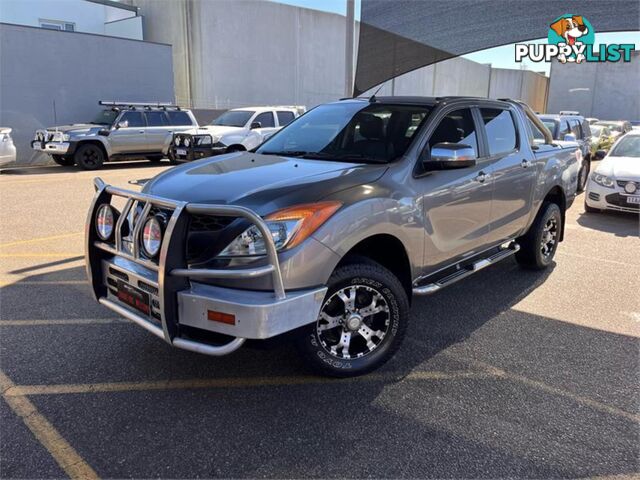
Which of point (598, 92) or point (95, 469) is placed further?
point (598, 92)

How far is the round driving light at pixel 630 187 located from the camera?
8.67m

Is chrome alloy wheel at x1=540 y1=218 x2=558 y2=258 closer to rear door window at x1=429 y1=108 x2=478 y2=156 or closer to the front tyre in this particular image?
rear door window at x1=429 y1=108 x2=478 y2=156

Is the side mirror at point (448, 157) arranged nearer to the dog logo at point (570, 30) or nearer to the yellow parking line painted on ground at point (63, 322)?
the yellow parking line painted on ground at point (63, 322)

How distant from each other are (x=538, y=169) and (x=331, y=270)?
333 cm

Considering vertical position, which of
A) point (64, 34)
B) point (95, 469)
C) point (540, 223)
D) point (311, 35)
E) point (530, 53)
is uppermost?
point (311, 35)

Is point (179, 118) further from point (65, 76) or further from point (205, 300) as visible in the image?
point (205, 300)

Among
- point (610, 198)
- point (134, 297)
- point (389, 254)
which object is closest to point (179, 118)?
point (610, 198)

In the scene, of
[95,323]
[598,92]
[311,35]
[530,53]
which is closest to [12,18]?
[311,35]

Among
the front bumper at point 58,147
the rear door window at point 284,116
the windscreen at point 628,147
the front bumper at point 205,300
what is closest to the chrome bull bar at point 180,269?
the front bumper at point 205,300

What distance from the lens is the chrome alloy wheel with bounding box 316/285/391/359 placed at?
10.8 feet

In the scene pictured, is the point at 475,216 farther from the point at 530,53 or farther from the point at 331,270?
the point at 530,53

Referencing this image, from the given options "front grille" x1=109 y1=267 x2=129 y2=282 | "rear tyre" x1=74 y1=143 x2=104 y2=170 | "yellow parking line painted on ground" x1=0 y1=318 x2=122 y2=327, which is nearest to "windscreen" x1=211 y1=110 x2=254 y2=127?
"rear tyre" x1=74 y1=143 x2=104 y2=170

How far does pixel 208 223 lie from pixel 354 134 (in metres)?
1.80

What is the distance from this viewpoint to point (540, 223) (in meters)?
5.64
